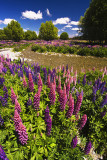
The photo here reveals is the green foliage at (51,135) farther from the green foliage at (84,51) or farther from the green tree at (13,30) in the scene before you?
the green tree at (13,30)

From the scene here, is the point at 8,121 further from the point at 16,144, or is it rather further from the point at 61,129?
the point at 61,129

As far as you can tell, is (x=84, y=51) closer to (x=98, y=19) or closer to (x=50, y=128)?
(x=98, y=19)

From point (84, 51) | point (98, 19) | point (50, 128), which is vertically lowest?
point (50, 128)

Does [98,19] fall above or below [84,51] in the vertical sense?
above

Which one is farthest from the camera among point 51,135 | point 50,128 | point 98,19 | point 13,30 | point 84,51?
point 13,30

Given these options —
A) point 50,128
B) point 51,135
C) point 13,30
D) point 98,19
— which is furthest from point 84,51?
point 13,30

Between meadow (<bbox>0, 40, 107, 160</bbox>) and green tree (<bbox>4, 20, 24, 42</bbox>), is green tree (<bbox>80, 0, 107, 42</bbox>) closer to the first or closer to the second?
meadow (<bbox>0, 40, 107, 160</bbox>)

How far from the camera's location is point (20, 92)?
3.54 m

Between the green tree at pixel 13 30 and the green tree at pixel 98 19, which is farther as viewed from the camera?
the green tree at pixel 13 30

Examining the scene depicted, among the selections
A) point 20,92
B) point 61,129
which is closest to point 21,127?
point 61,129

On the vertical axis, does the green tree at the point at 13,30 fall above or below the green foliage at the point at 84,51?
above

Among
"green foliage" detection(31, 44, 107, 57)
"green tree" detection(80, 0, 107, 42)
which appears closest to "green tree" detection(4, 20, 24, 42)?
"green foliage" detection(31, 44, 107, 57)

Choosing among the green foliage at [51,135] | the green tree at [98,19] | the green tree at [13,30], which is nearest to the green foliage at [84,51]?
the green tree at [98,19]

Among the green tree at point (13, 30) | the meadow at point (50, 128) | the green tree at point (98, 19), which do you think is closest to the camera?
the meadow at point (50, 128)
